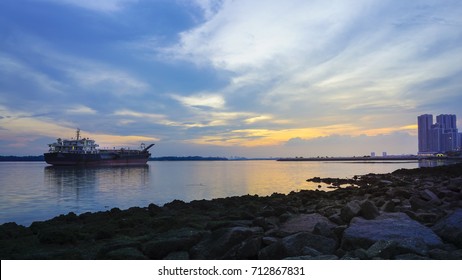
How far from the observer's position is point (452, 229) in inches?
255

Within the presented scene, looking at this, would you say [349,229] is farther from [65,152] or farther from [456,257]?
[65,152]

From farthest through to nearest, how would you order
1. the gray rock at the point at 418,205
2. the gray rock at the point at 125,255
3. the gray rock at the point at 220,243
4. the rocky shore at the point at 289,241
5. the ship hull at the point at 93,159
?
1. the ship hull at the point at 93,159
2. the gray rock at the point at 418,205
3. the gray rock at the point at 220,243
4. the gray rock at the point at 125,255
5. the rocky shore at the point at 289,241

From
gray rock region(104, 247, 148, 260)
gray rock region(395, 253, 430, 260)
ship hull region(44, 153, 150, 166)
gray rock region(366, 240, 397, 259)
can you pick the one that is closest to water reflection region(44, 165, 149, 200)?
gray rock region(104, 247, 148, 260)

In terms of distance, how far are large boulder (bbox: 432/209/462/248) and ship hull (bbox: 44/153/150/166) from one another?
89.2 meters

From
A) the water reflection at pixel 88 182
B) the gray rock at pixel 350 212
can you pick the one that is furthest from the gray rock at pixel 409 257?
the water reflection at pixel 88 182

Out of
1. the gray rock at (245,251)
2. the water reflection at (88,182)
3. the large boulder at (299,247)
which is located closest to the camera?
the large boulder at (299,247)

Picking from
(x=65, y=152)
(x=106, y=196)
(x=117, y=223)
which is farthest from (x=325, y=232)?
(x=65, y=152)

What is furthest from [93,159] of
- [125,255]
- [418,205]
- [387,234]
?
[387,234]

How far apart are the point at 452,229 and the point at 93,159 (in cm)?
9146

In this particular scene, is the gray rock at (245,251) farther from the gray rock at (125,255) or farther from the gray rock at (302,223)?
the gray rock at (302,223)

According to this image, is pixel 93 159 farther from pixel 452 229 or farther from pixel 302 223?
pixel 452 229

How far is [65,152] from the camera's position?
8738 cm

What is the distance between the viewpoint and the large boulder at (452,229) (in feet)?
20.6

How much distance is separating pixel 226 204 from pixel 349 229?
30.4 ft
